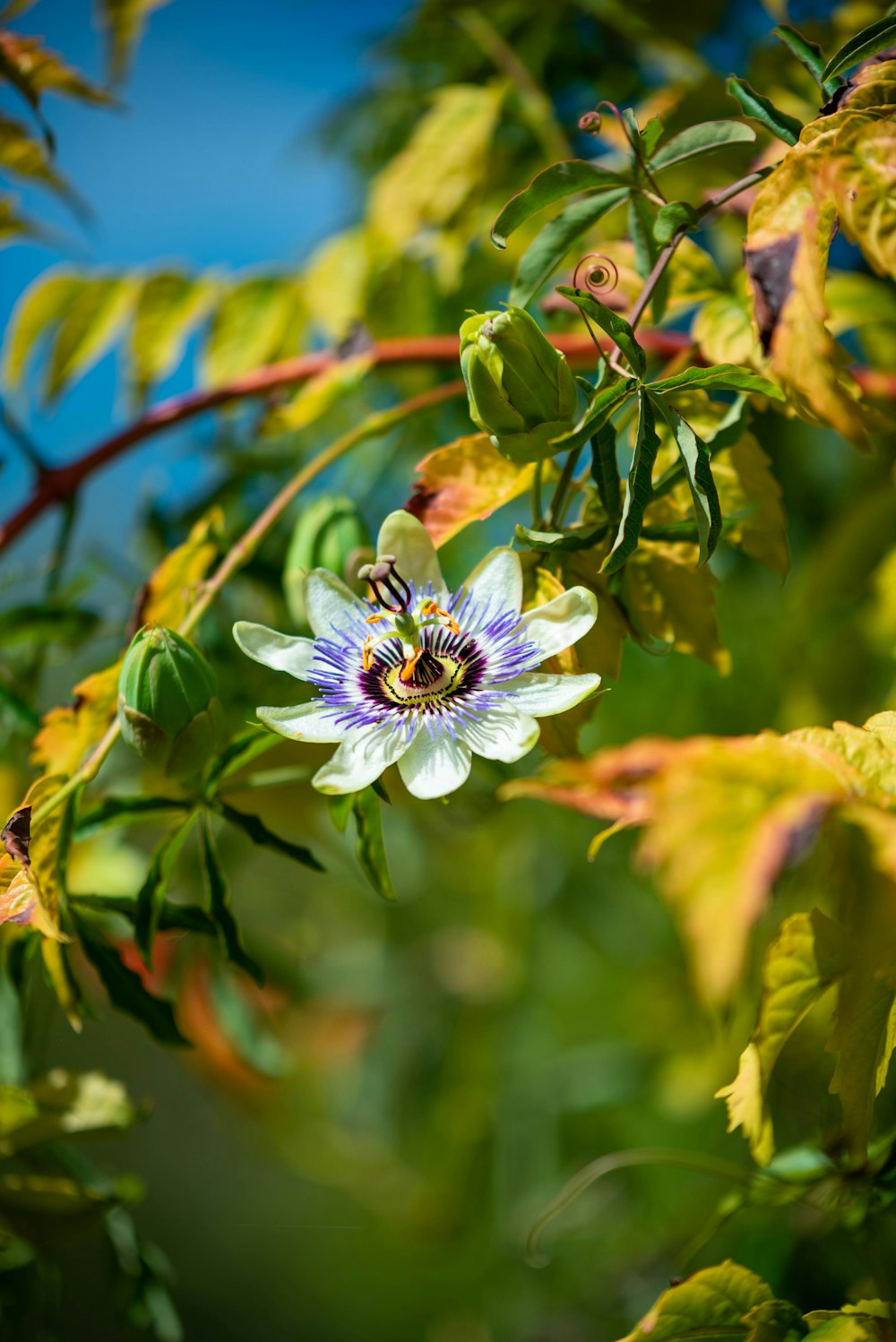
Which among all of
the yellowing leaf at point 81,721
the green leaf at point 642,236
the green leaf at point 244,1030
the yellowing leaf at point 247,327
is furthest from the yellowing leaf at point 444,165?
the green leaf at point 244,1030

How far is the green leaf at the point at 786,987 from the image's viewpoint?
348 millimetres

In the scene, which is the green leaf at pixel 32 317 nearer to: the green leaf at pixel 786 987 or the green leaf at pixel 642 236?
the green leaf at pixel 642 236

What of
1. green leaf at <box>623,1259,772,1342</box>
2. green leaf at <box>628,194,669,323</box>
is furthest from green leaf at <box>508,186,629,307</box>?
green leaf at <box>623,1259,772,1342</box>

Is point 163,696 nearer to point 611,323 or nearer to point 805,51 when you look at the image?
point 611,323

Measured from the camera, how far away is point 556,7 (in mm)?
845

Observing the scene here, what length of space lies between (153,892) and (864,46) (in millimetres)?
418

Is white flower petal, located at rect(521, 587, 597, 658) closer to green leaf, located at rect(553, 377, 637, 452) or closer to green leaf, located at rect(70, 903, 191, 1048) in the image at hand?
green leaf, located at rect(553, 377, 637, 452)

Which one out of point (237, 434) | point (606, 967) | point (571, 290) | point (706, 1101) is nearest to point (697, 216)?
point (571, 290)

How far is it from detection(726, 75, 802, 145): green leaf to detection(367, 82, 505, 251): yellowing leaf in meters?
0.36

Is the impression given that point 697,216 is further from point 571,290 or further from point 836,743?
point 836,743

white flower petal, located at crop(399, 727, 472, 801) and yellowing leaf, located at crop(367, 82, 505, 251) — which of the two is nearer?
white flower petal, located at crop(399, 727, 472, 801)

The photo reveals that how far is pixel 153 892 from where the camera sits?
1.44 feet

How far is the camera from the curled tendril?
440mm

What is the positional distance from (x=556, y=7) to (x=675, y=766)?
2.63ft
